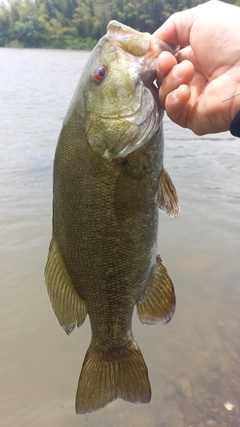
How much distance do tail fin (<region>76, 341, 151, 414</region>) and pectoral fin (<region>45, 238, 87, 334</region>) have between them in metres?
0.39

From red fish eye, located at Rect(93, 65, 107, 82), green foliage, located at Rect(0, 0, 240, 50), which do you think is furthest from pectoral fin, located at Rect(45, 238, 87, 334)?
green foliage, located at Rect(0, 0, 240, 50)

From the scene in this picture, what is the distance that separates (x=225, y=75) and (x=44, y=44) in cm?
6802

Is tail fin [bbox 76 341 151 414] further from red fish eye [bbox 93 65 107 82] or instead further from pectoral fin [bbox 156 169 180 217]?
red fish eye [bbox 93 65 107 82]

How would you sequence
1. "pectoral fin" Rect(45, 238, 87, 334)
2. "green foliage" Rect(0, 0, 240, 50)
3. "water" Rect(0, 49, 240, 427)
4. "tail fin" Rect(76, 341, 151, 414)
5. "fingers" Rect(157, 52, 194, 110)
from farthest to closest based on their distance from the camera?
1. "green foliage" Rect(0, 0, 240, 50)
2. "water" Rect(0, 49, 240, 427)
3. "tail fin" Rect(76, 341, 151, 414)
4. "pectoral fin" Rect(45, 238, 87, 334)
5. "fingers" Rect(157, 52, 194, 110)

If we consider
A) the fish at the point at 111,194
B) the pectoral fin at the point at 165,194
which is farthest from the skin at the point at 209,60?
the pectoral fin at the point at 165,194

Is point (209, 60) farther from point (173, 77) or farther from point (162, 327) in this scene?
point (162, 327)

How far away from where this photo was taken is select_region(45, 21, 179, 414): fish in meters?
1.82

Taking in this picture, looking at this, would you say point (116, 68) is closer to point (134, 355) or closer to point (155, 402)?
point (134, 355)

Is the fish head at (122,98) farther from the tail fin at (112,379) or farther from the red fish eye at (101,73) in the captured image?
the tail fin at (112,379)

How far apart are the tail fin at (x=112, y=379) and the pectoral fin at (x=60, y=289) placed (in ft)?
1.29

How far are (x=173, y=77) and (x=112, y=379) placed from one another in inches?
68.2

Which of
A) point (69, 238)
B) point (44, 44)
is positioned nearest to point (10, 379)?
point (69, 238)

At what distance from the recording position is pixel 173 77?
179 centimetres

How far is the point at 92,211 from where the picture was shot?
75.2 inches
